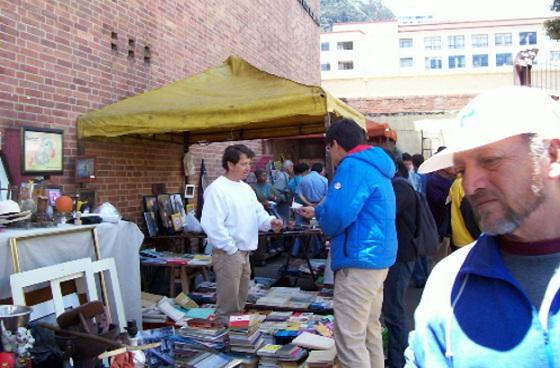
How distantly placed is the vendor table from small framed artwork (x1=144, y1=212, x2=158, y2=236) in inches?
79.6

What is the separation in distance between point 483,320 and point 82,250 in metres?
3.72

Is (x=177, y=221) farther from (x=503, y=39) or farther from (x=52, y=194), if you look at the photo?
(x=503, y=39)

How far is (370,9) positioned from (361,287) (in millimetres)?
144851

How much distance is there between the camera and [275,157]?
1311 centimetres

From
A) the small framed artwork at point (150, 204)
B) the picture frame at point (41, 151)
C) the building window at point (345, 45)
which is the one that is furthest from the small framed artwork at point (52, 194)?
the building window at point (345, 45)

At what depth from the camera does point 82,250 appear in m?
4.40

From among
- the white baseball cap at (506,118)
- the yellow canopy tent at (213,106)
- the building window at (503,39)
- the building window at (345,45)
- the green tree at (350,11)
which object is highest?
the green tree at (350,11)

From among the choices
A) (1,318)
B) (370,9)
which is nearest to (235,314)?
(1,318)

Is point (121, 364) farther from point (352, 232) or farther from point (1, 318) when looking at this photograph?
point (352, 232)

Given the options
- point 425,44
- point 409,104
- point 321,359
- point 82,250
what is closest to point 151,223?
point 82,250

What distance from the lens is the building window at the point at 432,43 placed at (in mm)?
85375

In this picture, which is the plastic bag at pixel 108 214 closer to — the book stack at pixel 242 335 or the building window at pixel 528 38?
the book stack at pixel 242 335

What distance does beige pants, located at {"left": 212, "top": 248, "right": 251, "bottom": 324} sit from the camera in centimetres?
477

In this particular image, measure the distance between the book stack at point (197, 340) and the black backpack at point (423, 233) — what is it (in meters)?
1.83
